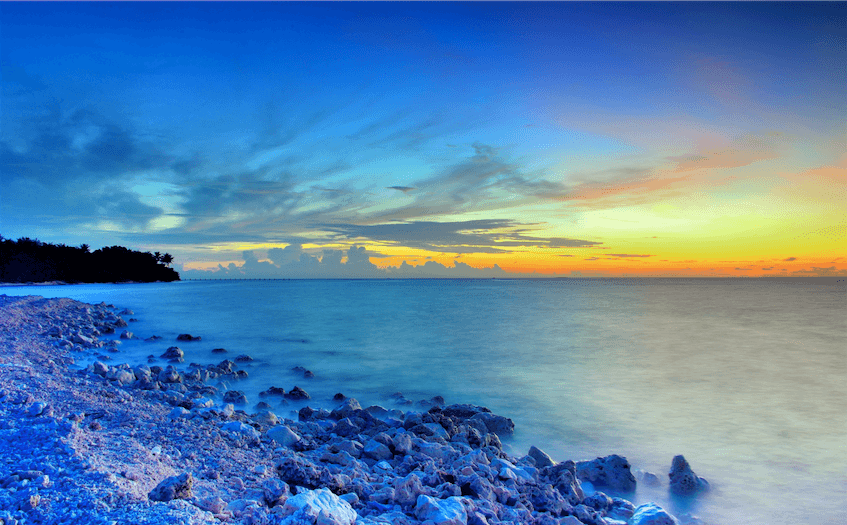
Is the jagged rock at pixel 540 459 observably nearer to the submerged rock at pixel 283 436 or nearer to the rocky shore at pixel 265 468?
the rocky shore at pixel 265 468

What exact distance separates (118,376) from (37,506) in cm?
623

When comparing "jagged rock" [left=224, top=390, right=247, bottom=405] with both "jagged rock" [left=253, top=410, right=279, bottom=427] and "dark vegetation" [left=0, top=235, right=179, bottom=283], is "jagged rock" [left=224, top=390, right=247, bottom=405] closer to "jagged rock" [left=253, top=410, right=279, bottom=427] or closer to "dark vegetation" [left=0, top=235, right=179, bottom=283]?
"jagged rock" [left=253, top=410, right=279, bottom=427]

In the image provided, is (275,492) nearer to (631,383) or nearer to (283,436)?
(283,436)

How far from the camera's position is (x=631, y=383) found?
10523 millimetres

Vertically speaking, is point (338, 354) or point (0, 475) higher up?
point (0, 475)

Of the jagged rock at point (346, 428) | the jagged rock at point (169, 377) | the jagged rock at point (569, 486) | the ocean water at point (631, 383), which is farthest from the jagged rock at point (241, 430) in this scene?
the jagged rock at point (169, 377)

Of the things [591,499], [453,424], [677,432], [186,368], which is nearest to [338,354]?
[186,368]

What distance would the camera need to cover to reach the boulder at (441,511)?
3107 mm

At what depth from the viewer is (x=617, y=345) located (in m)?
16.0

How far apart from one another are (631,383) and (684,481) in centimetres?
582

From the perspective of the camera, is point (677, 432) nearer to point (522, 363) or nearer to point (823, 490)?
point (823, 490)

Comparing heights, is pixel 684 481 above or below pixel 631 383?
above

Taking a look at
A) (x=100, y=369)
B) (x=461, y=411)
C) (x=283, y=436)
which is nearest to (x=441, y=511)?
(x=283, y=436)

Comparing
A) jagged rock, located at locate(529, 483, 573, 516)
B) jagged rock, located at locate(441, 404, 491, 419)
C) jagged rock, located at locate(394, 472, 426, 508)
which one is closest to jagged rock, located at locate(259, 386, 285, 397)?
jagged rock, located at locate(441, 404, 491, 419)
